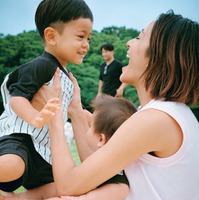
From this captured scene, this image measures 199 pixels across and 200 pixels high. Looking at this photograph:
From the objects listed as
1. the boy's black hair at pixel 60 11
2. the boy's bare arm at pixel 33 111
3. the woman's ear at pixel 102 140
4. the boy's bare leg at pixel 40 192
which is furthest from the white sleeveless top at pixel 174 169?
the boy's black hair at pixel 60 11

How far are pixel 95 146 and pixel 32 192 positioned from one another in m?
0.49

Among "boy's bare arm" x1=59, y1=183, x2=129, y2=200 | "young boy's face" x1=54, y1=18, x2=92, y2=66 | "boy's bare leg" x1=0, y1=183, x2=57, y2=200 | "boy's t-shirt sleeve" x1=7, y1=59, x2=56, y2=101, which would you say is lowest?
"boy's bare leg" x1=0, y1=183, x2=57, y2=200

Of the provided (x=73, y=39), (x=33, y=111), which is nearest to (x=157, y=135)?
(x=33, y=111)

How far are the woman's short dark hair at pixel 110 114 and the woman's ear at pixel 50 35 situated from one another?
1.51 ft

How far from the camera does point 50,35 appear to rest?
180 cm

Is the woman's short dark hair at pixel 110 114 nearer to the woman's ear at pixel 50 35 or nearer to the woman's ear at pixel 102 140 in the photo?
the woman's ear at pixel 102 140

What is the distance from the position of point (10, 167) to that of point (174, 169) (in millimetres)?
675

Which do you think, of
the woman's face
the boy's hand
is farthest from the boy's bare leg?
the woman's face

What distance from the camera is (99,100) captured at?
5.23 ft

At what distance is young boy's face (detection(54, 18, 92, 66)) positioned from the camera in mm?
1770

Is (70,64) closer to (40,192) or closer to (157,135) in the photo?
(40,192)

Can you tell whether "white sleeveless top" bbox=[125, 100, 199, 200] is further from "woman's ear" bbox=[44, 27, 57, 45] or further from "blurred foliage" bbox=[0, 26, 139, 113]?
"blurred foliage" bbox=[0, 26, 139, 113]

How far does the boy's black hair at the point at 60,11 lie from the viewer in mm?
1754

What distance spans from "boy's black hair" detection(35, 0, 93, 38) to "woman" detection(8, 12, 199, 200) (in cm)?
46
